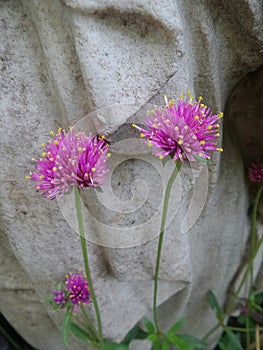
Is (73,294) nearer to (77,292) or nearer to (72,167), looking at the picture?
(77,292)

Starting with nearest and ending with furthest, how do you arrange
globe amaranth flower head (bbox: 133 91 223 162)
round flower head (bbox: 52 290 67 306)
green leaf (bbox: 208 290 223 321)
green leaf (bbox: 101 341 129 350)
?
globe amaranth flower head (bbox: 133 91 223 162)
round flower head (bbox: 52 290 67 306)
green leaf (bbox: 101 341 129 350)
green leaf (bbox: 208 290 223 321)

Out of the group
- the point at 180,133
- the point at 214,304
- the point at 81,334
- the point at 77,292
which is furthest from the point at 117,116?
the point at 214,304

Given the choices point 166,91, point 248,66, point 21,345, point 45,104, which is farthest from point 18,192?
point 21,345

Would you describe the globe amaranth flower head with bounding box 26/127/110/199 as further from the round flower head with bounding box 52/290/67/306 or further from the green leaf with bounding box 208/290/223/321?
the green leaf with bounding box 208/290/223/321

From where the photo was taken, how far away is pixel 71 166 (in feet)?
1.35

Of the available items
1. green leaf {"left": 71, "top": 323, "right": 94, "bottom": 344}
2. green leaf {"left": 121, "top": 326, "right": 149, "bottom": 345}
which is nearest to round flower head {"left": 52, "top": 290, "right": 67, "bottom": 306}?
green leaf {"left": 71, "top": 323, "right": 94, "bottom": 344}

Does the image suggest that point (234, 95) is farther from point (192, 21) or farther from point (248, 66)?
point (192, 21)

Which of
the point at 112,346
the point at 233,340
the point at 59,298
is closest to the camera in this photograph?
the point at 59,298

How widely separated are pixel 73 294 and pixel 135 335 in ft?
0.82

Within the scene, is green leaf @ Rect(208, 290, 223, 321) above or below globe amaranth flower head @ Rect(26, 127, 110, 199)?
below

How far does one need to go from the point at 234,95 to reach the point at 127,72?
0.99 ft

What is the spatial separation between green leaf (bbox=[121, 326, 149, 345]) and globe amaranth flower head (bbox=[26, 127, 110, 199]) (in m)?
0.44

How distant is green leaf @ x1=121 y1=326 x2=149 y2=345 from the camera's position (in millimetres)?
757

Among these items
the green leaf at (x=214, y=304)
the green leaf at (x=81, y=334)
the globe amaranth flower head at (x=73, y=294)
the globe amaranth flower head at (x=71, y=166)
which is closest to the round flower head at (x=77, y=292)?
the globe amaranth flower head at (x=73, y=294)
